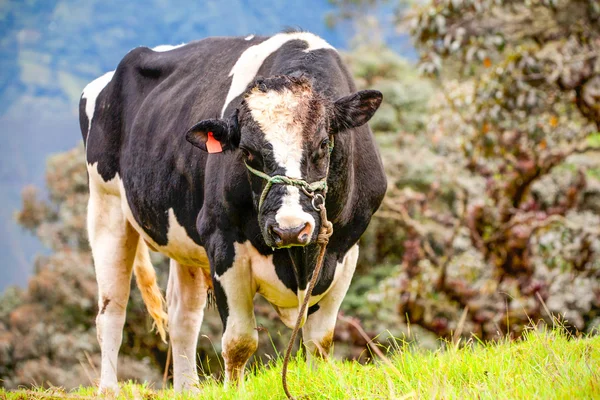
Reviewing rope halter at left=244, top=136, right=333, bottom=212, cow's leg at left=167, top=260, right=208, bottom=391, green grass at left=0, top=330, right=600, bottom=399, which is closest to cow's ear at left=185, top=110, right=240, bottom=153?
rope halter at left=244, top=136, right=333, bottom=212

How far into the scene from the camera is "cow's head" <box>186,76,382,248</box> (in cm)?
377

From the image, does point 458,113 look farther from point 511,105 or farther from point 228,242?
point 228,242

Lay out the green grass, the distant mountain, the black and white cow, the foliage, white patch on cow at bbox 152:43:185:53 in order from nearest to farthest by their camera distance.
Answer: the green grass → the black and white cow → white patch on cow at bbox 152:43:185:53 → the foliage → the distant mountain

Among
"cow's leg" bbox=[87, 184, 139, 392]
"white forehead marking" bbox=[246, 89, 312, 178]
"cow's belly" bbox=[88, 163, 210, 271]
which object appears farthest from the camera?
"cow's leg" bbox=[87, 184, 139, 392]

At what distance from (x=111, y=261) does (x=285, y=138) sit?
9.71 ft

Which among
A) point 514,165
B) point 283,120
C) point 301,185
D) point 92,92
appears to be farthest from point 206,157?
point 514,165

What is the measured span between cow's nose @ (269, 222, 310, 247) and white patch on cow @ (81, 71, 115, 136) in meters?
3.52

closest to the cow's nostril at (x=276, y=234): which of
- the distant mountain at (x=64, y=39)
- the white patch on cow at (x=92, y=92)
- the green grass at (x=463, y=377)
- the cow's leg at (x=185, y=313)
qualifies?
the green grass at (x=463, y=377)

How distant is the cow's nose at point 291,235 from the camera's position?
365 cm

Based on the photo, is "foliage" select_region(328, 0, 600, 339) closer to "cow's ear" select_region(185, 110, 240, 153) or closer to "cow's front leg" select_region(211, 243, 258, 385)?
"cow's front leg" select_region(211, 243, 258, 385)

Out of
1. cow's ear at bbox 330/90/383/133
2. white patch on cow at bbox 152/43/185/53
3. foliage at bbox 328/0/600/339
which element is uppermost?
white patch on cow at bbox 152/43/185/53

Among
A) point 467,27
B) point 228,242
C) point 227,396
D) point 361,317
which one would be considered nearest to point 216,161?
point 228,242

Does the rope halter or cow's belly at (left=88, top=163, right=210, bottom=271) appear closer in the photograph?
the rope halter

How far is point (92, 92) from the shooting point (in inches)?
272
